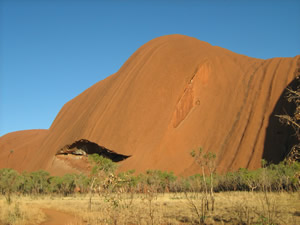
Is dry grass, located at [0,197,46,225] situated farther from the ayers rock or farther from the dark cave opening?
the dark cave opening

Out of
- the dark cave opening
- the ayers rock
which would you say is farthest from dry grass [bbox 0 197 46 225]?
the dark cave opening

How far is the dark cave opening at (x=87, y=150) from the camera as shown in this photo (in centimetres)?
3303

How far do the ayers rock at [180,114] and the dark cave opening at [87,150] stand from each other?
134 millimetres

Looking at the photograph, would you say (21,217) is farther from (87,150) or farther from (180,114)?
(180,114)

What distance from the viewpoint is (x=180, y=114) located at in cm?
3662

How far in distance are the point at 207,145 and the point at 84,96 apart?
23.7 m

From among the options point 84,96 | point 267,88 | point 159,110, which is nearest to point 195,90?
point 159,110

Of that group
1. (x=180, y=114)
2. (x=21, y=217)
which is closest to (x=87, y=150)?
(x=180, y=114)

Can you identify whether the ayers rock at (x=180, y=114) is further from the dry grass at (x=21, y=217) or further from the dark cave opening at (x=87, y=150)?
the dry grass at (x=21, y=217)

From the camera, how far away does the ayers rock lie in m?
30.8

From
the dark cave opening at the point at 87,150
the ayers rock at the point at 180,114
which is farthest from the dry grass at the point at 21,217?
the dark cave opening at the point at 87,150

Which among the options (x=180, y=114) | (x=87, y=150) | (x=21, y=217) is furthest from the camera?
(x=180, y=114)

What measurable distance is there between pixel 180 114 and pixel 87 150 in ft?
40.1

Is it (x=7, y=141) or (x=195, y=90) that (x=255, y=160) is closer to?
(x=195, y=90)
